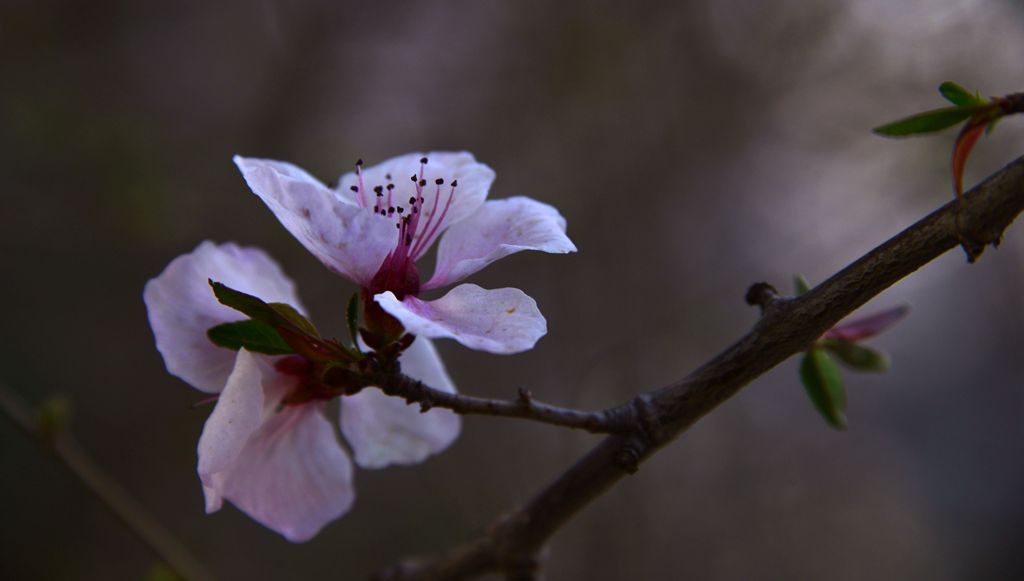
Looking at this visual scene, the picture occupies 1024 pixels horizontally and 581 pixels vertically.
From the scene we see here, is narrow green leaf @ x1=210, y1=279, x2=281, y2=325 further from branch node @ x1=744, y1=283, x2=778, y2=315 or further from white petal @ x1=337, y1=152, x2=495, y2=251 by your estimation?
branch node @ x1=744, y1=283, x2=778, y2=315

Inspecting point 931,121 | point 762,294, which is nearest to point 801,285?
point 762,294

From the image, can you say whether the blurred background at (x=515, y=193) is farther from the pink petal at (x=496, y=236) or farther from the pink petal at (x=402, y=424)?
the pink petal at (x=496, y=236)

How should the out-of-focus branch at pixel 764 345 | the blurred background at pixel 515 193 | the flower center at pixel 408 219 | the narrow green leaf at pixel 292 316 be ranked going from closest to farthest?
the out-of-focus branch at pixel 764 345 < the narrow green leaf at pixel 292 316 < the flower center at pixel 408 219 < the blurred background at pixel 515 193

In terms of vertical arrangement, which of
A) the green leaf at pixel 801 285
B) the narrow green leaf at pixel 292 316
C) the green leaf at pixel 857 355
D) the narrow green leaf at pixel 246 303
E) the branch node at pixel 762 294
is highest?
the narrow green leaf at pixel 246 303

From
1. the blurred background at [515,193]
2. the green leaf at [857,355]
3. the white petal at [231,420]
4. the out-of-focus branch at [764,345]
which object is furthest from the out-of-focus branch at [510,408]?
the blurred background at [515,193]

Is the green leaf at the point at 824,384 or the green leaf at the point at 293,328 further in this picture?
the green leaf at the point at 824,384

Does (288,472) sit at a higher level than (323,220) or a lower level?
lower

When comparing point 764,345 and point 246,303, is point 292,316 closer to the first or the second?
point 246,303
